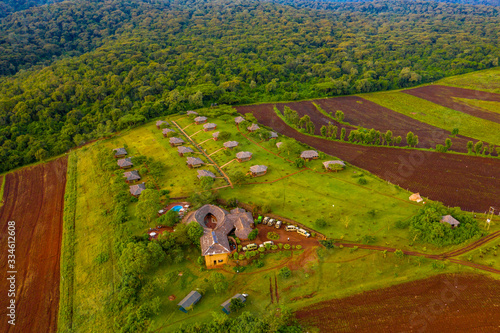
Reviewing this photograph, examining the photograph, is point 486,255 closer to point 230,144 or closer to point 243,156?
point 243,156

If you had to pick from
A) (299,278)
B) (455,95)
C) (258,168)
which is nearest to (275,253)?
(299,278)

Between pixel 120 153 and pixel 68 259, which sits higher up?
pixel 120 153

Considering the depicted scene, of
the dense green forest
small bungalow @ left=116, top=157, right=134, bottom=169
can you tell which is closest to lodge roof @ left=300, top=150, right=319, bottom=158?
small bungalow @ left=116, top=157, right=134, bottom=169

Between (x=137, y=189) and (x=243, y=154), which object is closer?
(x=137, y=189)

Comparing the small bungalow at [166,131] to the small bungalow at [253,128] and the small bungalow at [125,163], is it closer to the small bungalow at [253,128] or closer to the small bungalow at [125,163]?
the small bungalow at [125,163]

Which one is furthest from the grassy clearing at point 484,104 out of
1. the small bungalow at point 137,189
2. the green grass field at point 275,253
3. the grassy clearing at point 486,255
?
the small bungalow at point 137,189

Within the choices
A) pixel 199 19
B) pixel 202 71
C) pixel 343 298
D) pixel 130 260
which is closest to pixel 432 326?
pixel 343 298

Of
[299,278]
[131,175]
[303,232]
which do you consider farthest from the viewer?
[131,175]

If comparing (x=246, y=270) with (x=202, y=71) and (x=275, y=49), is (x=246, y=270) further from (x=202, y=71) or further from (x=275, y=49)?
(x=275, y=49)
